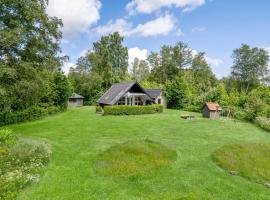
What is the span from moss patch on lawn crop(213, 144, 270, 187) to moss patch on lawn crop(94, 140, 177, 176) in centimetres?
257

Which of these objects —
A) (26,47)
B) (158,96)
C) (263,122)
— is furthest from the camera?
(158,96)

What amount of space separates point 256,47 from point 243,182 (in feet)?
199

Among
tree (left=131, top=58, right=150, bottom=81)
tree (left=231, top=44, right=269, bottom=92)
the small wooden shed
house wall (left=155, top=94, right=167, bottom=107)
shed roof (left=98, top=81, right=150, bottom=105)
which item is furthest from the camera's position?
tree (left=131, top=58, right=150, bottom=81)

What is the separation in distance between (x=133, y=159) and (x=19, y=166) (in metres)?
5.20

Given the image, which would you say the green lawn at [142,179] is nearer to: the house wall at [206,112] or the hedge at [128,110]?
the house wall at [206,112]

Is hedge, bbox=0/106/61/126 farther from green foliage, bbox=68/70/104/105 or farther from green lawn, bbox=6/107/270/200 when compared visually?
green foliage, bbox=68/70/104/105

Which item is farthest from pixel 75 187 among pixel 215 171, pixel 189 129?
→ pixel 189 129

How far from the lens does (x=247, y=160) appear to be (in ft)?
38.0

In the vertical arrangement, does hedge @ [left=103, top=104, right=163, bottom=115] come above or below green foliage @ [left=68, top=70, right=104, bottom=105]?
below

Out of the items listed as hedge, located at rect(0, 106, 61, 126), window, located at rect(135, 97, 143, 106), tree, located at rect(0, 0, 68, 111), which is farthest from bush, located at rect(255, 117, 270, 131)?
hedge, located at rect(0, 106, 61, 126)

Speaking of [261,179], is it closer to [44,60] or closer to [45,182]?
[45,182]

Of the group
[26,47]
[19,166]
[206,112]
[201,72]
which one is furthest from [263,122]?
[201,72]

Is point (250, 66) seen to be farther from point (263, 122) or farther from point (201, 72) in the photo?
point (263, 122)

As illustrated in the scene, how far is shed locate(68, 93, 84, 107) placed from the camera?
47938 millimetres
